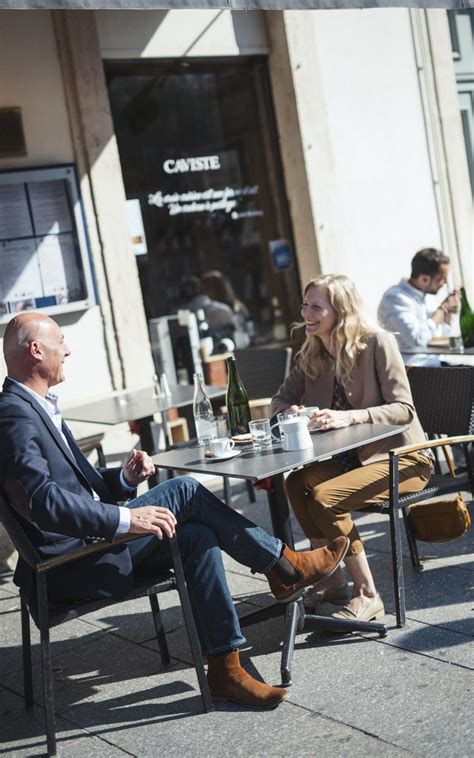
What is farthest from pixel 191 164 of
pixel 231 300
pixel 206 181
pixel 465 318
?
pixel 465 318

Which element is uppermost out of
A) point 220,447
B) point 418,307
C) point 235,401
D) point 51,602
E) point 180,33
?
point 180,33

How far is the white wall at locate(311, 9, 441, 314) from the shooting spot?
26.7 ft

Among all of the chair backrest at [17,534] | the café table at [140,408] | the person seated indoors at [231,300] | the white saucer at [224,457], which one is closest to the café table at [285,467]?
the white saucer at [224,457]

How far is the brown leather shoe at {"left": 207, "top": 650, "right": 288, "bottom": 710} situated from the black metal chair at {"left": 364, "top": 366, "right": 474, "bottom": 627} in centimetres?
80

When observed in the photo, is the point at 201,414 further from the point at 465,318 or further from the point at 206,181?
the point at 206,181

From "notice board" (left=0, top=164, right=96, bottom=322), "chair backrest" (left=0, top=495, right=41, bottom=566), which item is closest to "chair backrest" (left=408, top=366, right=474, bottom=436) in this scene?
"chair backrest" (left=0, top=495, right=41, bottom=566)

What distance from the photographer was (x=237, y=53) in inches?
305

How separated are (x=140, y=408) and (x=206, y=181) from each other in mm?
2564

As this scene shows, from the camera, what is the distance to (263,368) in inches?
263

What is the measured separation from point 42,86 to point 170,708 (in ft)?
14.6

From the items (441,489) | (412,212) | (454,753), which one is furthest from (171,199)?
(454,753)

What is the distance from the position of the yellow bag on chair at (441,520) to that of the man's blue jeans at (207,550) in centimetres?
98

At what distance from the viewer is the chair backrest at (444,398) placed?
4945mm

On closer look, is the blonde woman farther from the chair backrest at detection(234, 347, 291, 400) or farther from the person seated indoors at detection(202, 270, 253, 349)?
the person seated indoors at detection(202, 270, 253, 349)
